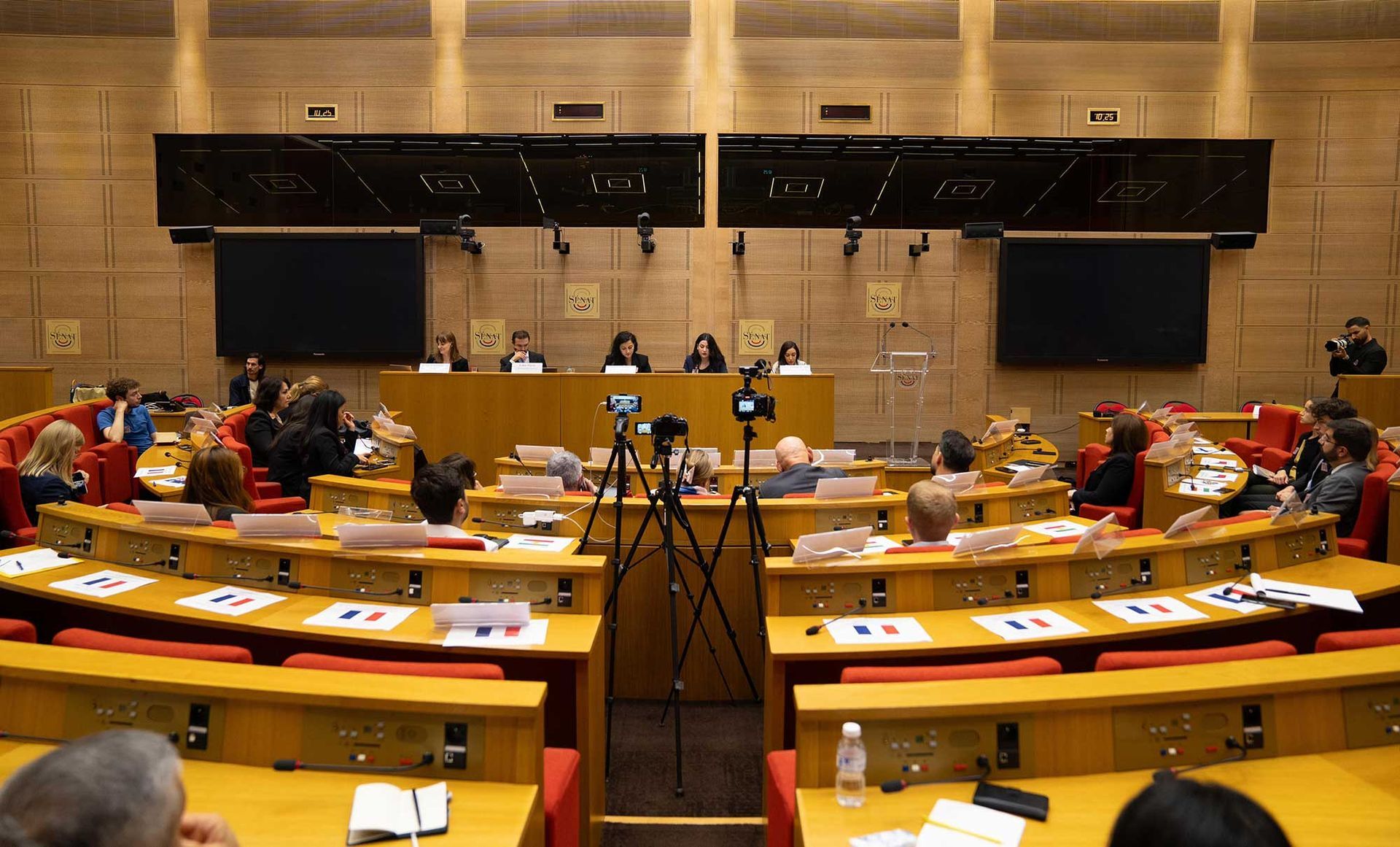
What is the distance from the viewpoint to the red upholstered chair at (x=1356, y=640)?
2.47m

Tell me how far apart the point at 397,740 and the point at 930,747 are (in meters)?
1.29

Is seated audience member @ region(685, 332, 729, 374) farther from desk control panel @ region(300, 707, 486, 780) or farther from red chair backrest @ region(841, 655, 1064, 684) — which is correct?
desk control panel @ region(300, 707, 486, 780)

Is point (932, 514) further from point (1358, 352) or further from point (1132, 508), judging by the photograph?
point (1358, 352)

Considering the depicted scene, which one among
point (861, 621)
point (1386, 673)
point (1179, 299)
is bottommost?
point (861, 621)

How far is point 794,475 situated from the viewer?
196 inches

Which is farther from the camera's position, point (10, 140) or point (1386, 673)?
point (10, 140)

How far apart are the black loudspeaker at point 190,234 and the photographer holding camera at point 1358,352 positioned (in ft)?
43.6

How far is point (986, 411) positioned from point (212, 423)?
28.6ft

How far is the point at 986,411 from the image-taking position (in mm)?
10906

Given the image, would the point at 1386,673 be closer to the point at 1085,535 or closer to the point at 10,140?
the point at 1085,535

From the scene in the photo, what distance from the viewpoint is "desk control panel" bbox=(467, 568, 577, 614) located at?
3.24 meters

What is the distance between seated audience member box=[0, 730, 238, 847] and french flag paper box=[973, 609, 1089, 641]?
99.4 inches

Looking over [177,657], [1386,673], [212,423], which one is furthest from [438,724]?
[212,423]

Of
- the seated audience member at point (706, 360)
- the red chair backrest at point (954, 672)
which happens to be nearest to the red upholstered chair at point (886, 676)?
the red chair backrest at point (954, 672)
